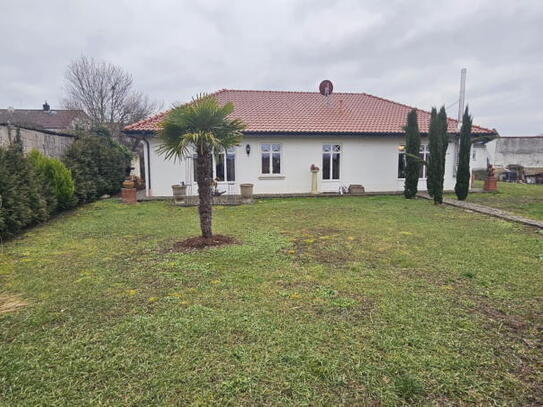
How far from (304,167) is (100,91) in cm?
2235

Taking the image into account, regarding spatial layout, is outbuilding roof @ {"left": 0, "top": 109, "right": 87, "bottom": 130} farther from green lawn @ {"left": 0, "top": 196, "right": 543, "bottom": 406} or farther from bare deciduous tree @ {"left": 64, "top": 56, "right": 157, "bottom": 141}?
green lawn @ {"left": 0, "top": 196, "right": 543, "bottom": 406}

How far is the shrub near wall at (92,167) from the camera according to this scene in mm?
11784

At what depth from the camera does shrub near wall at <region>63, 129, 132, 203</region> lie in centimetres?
1178

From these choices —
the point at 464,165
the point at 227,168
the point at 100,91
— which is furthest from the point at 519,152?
the point at 100,91

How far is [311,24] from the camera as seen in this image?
14.9 meters

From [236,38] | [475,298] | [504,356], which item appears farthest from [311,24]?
[504,356]

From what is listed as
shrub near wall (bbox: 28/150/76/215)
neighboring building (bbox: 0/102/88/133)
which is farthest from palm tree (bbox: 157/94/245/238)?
neighboring building (bbox: 0/102/88/133)

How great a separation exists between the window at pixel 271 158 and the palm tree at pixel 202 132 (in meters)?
8.63

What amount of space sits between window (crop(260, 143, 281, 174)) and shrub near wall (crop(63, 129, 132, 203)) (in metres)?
7.05

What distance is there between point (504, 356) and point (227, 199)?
11157 millimetres

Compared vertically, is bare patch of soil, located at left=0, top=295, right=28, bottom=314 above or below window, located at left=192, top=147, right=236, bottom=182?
below

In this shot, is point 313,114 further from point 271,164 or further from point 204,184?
point 204,184

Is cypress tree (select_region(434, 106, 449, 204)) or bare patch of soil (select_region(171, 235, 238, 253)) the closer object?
bare patch of soil (select_region(171, 235, 238, 253))

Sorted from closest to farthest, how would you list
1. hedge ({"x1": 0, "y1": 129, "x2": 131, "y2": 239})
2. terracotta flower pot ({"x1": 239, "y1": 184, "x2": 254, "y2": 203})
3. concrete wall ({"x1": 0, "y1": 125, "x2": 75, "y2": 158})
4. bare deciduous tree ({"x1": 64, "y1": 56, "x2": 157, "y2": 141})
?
hedge ({"x1": 0, "y1": 129, "x2": 131, "y2": 239})
concrete wall ({"x1": 0, "y1": 125, "x2": 75, "y2": 158})
terracotta flower pot ({"x1": 239, "y1": 184, "x2": 254, "y2": 203})
bare deciduous tree ({"x1": 64, "y1": 56, "x2": 157, "y2": 141})
